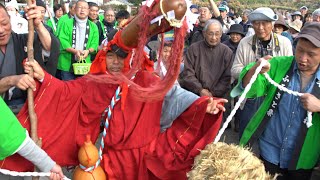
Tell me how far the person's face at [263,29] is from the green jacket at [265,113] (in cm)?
147

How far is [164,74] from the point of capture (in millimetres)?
2117

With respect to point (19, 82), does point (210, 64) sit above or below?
below

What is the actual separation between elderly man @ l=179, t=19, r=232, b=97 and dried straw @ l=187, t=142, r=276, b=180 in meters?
2.79

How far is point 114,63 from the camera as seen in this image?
252 centimetres

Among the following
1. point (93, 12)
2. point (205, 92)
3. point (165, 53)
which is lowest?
point (205, 92)

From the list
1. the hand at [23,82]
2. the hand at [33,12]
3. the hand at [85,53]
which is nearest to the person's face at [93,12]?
the hand at [85,53]

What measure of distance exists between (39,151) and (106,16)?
5.45m

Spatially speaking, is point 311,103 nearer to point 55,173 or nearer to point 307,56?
point 307,56

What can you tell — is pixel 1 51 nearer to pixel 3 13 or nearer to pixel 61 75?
pixel 3 13

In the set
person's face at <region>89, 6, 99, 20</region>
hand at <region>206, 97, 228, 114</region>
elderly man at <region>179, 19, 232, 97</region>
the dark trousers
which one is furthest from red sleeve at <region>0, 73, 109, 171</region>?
person's face at <region>89, 6, 99, 20</region>

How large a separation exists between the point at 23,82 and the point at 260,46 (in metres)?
2.78

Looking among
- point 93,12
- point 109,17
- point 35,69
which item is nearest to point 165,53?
point 35,69

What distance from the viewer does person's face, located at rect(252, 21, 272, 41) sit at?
13.1ft

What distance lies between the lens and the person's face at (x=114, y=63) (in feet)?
8.20
